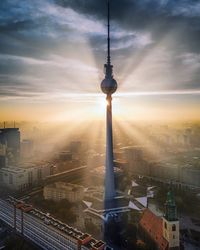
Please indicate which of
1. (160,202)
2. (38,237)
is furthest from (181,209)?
(38,237)

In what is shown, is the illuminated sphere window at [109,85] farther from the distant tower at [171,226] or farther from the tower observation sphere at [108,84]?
the distant tower at [171,226]

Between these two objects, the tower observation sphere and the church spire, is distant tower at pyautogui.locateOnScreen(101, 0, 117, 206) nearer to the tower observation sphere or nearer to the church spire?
the tower observation sphere

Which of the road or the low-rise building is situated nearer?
the road

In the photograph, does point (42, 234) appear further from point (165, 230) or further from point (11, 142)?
point (11, 142)

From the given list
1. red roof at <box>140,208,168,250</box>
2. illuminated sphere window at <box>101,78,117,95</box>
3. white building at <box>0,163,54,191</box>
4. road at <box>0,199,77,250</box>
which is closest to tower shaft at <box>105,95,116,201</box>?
illuminated sphere window at <box>101,78,117,95</box>

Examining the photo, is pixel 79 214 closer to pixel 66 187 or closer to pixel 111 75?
pixel 66 187

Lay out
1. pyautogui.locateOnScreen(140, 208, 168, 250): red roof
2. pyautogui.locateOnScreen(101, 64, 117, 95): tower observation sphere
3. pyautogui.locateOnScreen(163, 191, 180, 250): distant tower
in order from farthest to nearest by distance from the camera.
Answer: pyautogui.locateOnScreen(101, 64, 117, 95): tower observation sphere, pyautogui.locateOnScreen(140, 208, 168, 250): red roof, pyautogui.locateOnScreen(163, 191, 180, 250): distant tower

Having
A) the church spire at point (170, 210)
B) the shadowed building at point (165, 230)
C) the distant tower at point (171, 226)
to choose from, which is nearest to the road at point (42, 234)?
the shadowed building at point (165, 230)
